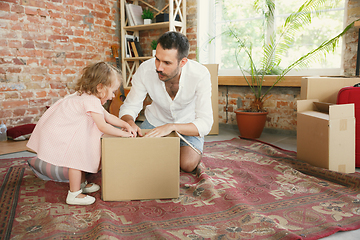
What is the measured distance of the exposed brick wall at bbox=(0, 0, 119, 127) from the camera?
→ 309 cm

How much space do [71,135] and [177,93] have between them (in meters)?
0.79

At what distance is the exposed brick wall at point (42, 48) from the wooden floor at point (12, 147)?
1.18 feet

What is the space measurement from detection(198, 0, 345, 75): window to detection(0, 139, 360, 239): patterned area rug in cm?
177

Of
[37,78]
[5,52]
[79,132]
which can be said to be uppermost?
[5,52]

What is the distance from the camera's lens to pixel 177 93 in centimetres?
204

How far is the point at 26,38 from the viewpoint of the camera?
3.22m

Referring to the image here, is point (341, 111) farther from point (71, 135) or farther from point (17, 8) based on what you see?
point (17, 8)

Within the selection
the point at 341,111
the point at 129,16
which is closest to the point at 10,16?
the point at 129,16

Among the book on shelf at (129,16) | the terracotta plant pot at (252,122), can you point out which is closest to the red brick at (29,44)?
the book on shelf at (129,16)

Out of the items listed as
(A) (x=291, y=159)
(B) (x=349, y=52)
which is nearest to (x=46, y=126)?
(A) (x=291, y=159)

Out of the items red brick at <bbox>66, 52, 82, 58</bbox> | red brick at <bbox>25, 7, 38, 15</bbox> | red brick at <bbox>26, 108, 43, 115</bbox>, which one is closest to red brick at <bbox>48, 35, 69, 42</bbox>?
red brick at <bbox>66, 52, 82, 58</bbox>

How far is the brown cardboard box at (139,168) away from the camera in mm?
1427

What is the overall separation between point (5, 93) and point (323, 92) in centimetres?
309

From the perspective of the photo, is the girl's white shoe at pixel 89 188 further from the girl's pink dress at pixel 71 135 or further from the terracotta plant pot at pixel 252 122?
the terracotta plant pot at pixel 252 122
